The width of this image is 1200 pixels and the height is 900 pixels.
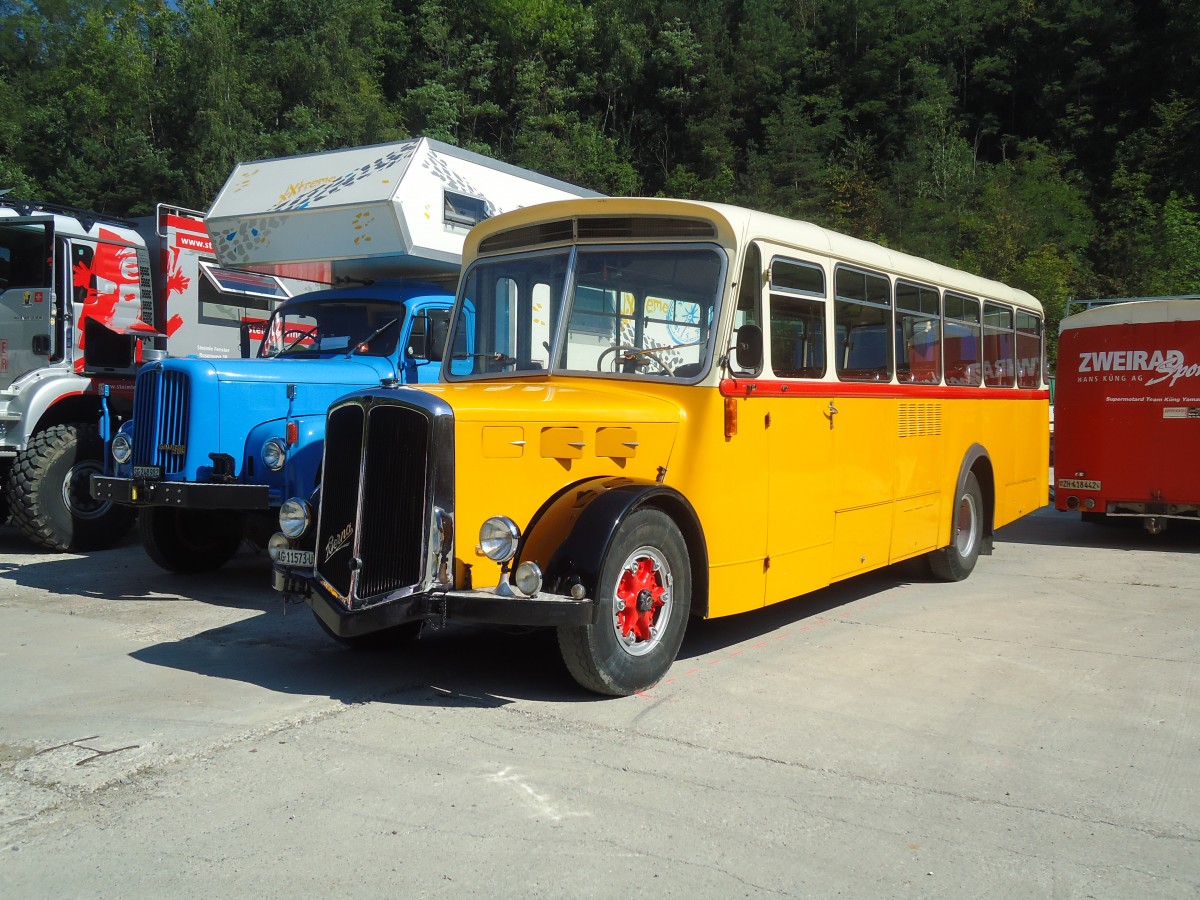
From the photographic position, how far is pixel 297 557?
5.74 m

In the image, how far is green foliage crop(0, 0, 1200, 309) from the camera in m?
41.4

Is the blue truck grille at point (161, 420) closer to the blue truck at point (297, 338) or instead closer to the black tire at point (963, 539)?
the blue truck at point (297, 338)

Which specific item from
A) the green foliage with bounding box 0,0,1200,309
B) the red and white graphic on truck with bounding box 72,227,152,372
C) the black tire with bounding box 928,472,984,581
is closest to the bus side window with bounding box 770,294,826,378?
the black tire with bounding box 928,472,984,581

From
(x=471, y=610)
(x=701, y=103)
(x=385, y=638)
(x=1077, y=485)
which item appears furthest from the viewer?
(x=701, y=103)

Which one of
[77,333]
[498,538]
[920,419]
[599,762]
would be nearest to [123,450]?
[77,333]

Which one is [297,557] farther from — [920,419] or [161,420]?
[920,419]

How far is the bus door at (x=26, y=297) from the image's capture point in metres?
10.9

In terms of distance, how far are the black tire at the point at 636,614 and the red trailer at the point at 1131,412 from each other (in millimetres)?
8859

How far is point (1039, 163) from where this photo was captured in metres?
43.2

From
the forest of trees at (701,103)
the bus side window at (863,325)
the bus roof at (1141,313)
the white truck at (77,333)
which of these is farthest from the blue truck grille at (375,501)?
the forest of trees at (701,103)

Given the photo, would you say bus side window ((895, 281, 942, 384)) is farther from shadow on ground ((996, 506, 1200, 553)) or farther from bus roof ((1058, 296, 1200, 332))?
bus roof ((1058, 296, 1200, 332))

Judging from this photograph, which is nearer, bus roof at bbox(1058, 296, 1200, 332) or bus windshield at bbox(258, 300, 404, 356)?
bus windshield at bbox(258, 300, 404, 356)

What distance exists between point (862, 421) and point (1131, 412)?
6689mm

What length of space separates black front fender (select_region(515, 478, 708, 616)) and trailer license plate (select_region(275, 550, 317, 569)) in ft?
4.01
